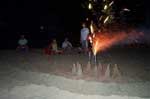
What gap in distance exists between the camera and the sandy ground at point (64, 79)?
1234 cm

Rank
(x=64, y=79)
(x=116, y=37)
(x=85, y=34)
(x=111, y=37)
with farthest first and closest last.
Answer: (x=111, y=37) < (x=116, y=37) < (x=85, y=34) < (x=64, y=79)

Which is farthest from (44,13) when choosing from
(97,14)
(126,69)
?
(126,69)

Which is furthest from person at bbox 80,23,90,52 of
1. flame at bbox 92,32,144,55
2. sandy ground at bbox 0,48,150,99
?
flame at bbox 92,32,144,55

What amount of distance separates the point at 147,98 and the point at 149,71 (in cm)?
582

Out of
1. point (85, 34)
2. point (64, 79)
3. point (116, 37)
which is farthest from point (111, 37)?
point (64, 79)

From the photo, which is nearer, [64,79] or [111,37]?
[64,79]

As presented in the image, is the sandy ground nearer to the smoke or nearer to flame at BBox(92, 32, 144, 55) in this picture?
the smoke

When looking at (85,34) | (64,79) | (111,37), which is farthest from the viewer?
(111,37)

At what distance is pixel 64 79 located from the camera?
1474 centimetres

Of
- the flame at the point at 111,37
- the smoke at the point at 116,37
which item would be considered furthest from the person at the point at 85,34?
the flame at the point at 111,37

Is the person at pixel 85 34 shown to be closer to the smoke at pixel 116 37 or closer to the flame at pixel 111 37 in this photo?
the smoke at pixel 116 37

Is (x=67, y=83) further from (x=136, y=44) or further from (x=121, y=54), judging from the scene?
(x=136, y=44)

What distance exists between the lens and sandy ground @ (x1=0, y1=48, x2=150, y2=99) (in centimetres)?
1234

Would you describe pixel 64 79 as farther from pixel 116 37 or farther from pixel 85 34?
pixel 116 37
